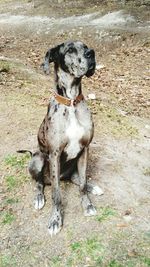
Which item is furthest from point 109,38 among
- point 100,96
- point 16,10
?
point 16,10

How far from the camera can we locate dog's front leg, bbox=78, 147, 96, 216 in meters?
5.46

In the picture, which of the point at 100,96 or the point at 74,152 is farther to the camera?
the point at 100,96

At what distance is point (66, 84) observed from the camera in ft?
16.7

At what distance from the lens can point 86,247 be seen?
16.6 ft

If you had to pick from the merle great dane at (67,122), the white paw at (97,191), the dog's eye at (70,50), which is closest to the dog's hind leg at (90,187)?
the white paw at (97,191)

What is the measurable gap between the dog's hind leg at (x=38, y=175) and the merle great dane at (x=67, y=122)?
0.41ft

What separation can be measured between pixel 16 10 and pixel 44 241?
14.0 meters

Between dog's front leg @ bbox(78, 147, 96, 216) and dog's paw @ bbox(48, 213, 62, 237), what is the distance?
1.07ft

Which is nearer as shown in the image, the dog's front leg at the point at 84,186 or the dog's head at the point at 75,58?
the dog's head at the point at 75,58

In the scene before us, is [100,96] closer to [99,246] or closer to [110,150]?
[110,150]

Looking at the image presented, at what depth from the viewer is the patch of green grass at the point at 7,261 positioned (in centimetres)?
501

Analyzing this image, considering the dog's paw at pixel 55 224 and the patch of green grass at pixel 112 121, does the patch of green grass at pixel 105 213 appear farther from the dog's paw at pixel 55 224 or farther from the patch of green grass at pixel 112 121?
the patch of green grass at pixel 112 121

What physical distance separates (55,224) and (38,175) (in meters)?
0.75

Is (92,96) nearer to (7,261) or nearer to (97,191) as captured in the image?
(97,191)
